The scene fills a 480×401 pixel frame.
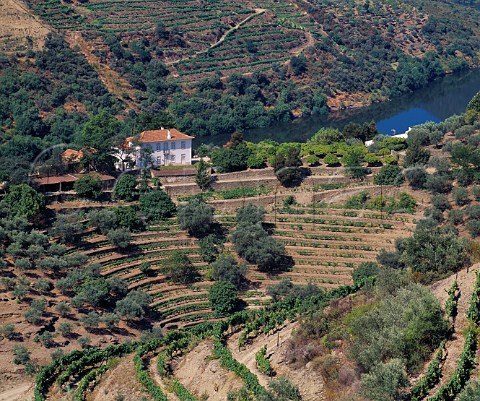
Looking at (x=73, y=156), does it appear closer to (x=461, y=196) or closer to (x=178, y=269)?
(x=178, y=269)

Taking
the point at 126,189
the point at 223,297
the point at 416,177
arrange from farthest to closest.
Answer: the point at 416,177 → the point at 126,189 → the point at 223,297

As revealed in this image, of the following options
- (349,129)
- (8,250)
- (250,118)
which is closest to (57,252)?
(8,250)

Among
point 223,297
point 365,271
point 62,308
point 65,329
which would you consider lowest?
point 65,329

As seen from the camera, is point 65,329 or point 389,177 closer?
point 65,329

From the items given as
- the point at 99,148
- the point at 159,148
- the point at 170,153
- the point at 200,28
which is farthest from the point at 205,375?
the point at 200,28

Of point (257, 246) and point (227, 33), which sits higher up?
point (227, 33)

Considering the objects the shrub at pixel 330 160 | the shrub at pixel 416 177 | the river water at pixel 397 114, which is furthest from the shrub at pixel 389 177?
the river water at pixel 397 114
